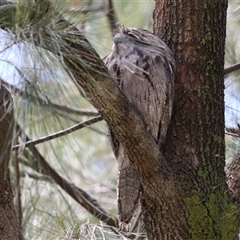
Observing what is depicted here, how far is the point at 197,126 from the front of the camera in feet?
5.05

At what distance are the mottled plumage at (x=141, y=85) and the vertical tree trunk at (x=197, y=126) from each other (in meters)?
0.05

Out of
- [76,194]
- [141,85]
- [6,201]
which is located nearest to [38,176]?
[76,194]

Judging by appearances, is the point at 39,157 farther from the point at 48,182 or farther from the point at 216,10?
the point at 216,10

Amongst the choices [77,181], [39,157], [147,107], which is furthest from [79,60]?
[77,181]

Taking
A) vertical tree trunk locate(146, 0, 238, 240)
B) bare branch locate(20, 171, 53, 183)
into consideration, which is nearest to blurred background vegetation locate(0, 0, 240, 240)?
bare branch locate(20, 171, 53, 183)

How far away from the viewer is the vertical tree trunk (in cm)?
147

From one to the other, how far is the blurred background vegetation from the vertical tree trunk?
194 mm

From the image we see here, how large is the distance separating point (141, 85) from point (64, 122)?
0.28 m

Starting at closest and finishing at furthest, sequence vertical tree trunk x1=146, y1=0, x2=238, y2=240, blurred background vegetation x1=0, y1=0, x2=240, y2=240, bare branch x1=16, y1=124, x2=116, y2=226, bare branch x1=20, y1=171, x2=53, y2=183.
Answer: blurred background vegetation x1=0, y1=0, x2=240, y2=240, vertical tree trunk x1=146, y1=0, x2=238, y2=240, bare branch x1=16, y1=124, x2=116, y2=226, bare branch x1=20, y1=171, x2=53, y2=183

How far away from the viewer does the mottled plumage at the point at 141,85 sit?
1.54 metres

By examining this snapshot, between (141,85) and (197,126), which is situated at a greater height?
(141,85)

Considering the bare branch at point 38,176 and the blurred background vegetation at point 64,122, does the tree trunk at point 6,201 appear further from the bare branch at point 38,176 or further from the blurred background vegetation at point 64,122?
the bare branch at point 38,176

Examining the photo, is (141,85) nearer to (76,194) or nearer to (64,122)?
(64,122)

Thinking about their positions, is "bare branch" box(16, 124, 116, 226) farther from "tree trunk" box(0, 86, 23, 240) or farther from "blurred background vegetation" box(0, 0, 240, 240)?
"tree trunk" box(0, 86, 23, 240)
